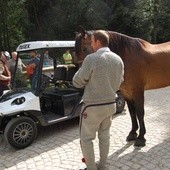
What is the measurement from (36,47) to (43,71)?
0.50 metres

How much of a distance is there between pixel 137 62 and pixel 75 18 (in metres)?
17.4

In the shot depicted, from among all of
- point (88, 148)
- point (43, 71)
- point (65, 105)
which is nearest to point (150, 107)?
point (65, 105)

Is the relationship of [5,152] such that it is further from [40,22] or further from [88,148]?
[40,22]

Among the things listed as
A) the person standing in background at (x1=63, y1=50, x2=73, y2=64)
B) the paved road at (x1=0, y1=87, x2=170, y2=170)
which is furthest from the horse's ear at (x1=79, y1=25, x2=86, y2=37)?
the paved road at (x1=0, y1=87, x2=170, y2=170)

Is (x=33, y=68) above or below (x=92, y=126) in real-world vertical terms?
above

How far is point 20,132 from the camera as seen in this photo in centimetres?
535

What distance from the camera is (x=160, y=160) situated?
452 centimetres

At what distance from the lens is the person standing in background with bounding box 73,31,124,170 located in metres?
3.44

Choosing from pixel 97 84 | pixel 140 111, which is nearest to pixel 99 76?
pixel 97 84

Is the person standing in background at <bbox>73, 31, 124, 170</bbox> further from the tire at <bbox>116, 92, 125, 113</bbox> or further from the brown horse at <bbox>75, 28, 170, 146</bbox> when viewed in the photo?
the tire at <bbox>116, 92, 125, 113</bbox>

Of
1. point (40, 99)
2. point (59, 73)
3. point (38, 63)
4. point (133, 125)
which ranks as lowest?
point (133, 125)

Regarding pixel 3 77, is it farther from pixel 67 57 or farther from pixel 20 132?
pixel 20 132

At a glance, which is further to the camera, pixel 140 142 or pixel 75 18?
pixel 75 18

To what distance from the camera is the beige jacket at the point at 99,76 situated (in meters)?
3.43
